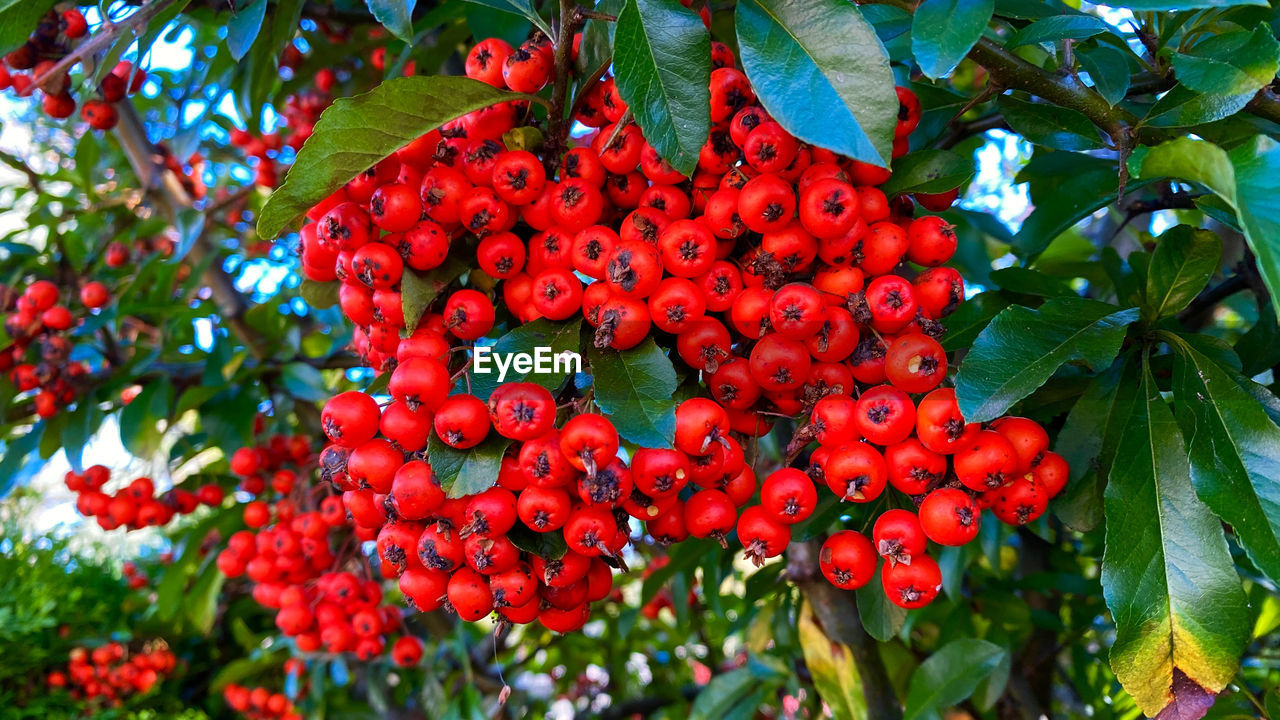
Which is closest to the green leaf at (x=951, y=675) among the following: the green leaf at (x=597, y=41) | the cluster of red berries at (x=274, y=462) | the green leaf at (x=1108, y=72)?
the green leaf at (x=1108, y=72)

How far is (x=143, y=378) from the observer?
2846mm

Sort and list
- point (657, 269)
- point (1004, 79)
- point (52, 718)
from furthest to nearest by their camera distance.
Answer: point (52, 718), point (1004, 79), point (657, 269)

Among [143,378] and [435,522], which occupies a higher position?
[435,522]

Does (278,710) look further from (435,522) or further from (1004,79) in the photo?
(1004,79)

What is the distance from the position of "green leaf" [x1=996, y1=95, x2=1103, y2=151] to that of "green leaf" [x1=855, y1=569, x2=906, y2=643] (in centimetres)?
80

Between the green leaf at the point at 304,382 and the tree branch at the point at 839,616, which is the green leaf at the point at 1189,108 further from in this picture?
the green leaf at the point at 304,382

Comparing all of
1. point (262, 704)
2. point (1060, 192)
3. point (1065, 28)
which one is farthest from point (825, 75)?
point (262, 704)

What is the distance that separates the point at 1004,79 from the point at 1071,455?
0.62m

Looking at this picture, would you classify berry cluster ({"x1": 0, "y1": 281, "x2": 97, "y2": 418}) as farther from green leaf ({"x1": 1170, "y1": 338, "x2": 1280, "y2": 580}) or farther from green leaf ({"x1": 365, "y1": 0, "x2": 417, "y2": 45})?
green leaf ({"x1": 1170, "y1": 338, "x2": 1280, "y2": 580})

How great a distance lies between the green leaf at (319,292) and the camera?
5.17 feet

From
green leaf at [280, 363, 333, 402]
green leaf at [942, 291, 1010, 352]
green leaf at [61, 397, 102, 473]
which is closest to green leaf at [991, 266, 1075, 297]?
green leaf at [942, 291, 1010, 352]

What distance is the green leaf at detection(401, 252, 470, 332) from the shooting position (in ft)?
3.80

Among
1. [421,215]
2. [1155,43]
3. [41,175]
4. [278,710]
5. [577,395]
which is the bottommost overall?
[278,710]

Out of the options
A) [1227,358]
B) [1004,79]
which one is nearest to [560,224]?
[1004,79]
